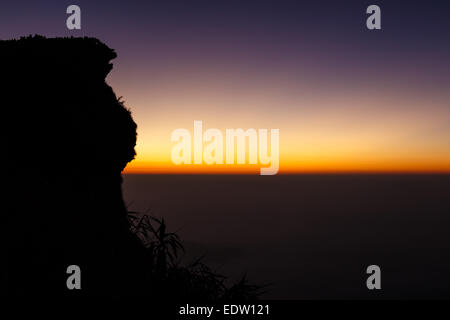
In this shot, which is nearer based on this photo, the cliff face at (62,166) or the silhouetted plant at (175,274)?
the cliff face at (62,166)

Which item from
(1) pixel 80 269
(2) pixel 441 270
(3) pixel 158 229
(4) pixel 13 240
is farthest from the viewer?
(2) pixel 441 270

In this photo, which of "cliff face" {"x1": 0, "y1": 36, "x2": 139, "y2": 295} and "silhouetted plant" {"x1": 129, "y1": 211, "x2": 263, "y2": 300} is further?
"silhouetted plant" {"x1": 129, "y1": 211, "x2": 263, "y2": 300}

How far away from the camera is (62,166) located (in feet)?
23.6

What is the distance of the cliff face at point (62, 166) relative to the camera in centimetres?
602

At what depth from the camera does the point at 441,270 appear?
629 ft

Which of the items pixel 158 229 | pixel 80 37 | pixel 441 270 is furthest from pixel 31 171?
pixel 441 270

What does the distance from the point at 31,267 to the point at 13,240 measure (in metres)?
0.51

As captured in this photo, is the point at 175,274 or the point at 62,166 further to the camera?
the point at 175,274

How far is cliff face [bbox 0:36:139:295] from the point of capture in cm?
602

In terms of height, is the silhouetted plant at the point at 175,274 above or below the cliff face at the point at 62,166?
below

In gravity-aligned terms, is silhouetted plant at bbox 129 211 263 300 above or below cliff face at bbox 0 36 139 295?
below

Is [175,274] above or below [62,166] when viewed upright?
below

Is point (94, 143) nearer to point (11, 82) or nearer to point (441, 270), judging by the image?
point (11, 82)
